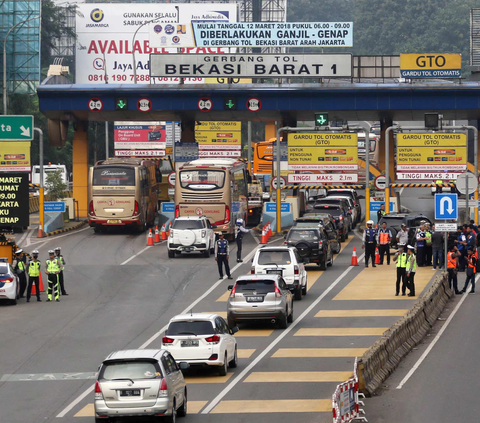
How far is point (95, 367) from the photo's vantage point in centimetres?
2117

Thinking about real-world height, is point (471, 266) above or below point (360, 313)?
above

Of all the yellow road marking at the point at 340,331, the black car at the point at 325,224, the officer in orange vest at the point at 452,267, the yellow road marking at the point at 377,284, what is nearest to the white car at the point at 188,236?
the black car at the point at 325,224

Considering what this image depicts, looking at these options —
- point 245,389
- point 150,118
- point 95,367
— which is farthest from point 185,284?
point 150,118

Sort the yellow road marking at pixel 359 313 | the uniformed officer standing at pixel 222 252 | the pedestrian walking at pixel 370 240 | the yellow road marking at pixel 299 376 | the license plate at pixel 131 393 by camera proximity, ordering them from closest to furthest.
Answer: the license plate at pixel 131 393
the yellow road marking at pixel 299 376
the yellow road marking at pixel 359 313
the uniformed officer standing at pixel 222 252
the pedestrian walking at pixel 370 240

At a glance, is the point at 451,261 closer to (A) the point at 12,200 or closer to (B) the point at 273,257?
(B) the point at 273,257

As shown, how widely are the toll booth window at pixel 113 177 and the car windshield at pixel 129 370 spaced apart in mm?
31145

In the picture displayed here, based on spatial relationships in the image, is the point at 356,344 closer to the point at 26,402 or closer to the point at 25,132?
the point at 26,402

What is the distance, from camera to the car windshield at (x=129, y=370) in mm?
15242

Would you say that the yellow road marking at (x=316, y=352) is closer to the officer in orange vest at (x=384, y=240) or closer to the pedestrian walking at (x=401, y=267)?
the pedestrian walking at (x=401, y=267)

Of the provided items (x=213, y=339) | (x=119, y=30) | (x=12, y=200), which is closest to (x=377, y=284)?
(x=12, y=200)

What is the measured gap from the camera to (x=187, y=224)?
39281 millimetres

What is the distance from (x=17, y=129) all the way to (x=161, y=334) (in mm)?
20264

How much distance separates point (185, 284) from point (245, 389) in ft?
48.6

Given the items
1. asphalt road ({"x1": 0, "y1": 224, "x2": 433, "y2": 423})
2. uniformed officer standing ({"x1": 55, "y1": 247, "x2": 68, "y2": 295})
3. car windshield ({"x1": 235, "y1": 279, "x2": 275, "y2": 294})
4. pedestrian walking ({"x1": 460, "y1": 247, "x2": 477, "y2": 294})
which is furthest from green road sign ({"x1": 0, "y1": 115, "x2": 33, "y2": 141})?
pedestrian walking ({"x1": 460, "y1": 247, "x2": 477, "y2": 294})
